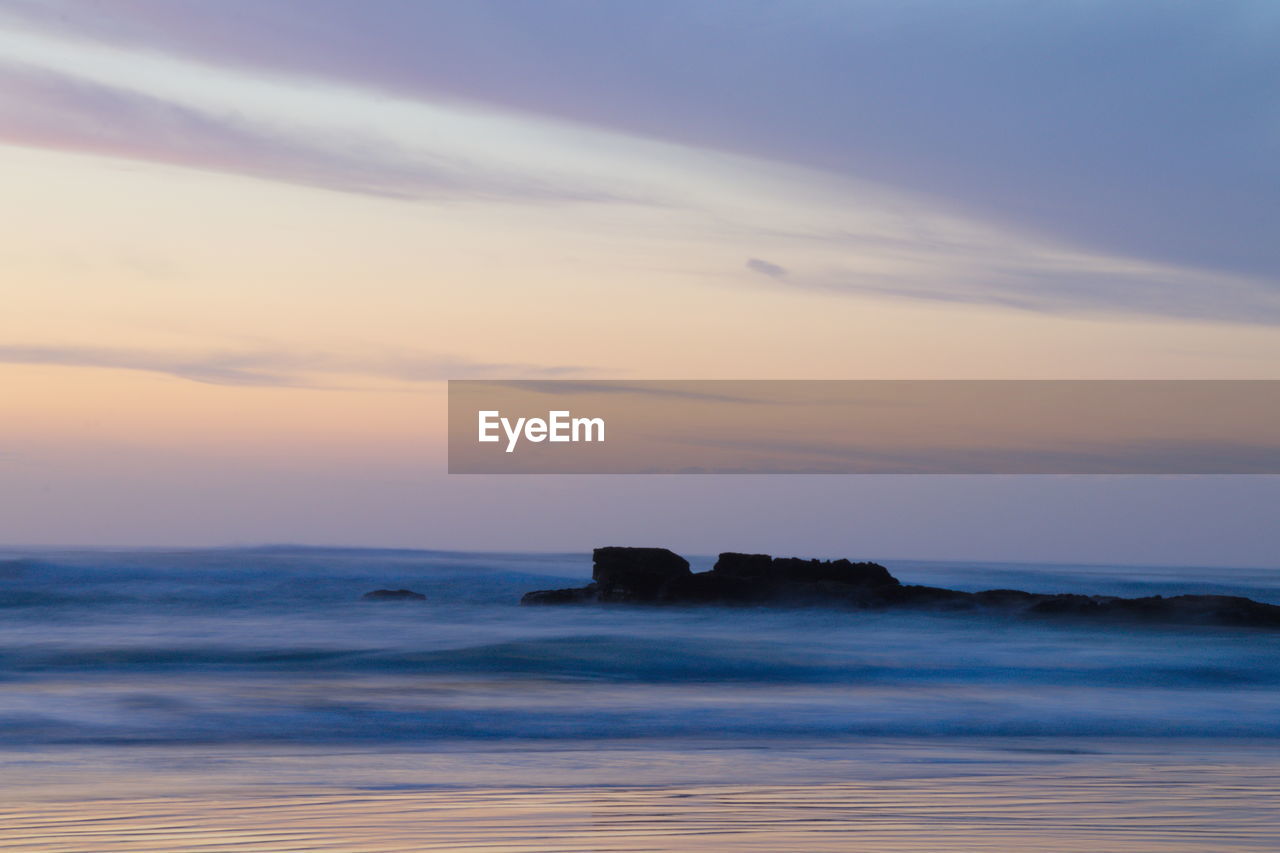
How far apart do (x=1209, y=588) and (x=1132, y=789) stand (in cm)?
5162

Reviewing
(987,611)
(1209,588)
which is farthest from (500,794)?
(1209,588)

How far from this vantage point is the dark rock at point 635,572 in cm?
3027

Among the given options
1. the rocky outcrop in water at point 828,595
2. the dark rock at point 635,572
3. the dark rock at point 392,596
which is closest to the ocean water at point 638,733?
the rocky outcrop in water at point 828,595

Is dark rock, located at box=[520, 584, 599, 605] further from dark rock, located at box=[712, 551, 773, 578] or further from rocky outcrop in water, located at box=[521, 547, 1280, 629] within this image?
dark rock, located at box=[712, 551, 773, 578]

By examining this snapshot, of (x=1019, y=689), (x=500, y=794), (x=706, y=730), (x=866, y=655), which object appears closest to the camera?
(x=500, y=794)

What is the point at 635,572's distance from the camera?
3086 cm

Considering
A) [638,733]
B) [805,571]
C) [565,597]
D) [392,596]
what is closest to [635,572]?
[565,597]

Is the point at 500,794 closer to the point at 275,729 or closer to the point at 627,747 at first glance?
the point at 627,747

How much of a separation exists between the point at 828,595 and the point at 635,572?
472cm

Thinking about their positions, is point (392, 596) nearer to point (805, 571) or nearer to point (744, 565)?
point (744, 565)

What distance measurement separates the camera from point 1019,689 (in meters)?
17.6

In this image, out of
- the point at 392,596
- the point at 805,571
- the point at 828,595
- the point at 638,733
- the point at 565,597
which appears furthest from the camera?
the point at 392,596

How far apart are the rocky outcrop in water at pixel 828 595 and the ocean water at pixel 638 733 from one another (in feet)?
3.38

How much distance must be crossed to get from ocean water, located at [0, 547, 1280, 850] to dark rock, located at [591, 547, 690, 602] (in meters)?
1.85
